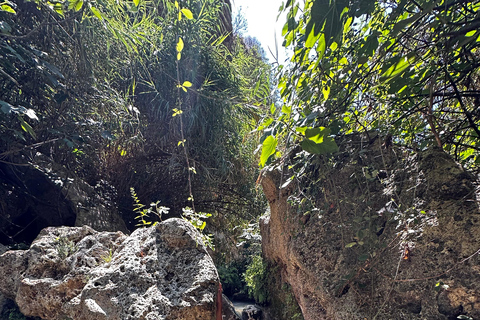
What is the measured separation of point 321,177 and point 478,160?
0.81 meters

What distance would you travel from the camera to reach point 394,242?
5.34 ft

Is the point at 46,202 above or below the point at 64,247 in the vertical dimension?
above

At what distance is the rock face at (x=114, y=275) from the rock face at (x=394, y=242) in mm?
647

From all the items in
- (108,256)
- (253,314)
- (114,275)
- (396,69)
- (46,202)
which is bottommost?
(253,314)

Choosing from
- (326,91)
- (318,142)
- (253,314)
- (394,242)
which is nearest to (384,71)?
(326,91)

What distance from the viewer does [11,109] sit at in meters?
2.06

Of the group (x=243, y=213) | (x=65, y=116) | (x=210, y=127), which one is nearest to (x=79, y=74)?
(x=65, y=116)

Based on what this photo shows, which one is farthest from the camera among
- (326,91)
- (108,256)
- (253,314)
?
(253,314)

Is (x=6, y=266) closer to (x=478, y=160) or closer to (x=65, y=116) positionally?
(x=65, y=116)

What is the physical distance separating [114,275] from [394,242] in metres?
1.52

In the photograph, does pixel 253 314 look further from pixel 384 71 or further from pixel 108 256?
pixel 384 71

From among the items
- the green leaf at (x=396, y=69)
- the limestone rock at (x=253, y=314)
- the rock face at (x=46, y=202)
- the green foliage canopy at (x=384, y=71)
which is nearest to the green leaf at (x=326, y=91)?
the green foliage canopy at (x=384, y=71)

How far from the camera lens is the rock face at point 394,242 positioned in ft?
4.81

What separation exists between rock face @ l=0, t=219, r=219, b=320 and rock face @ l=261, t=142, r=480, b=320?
647mm
